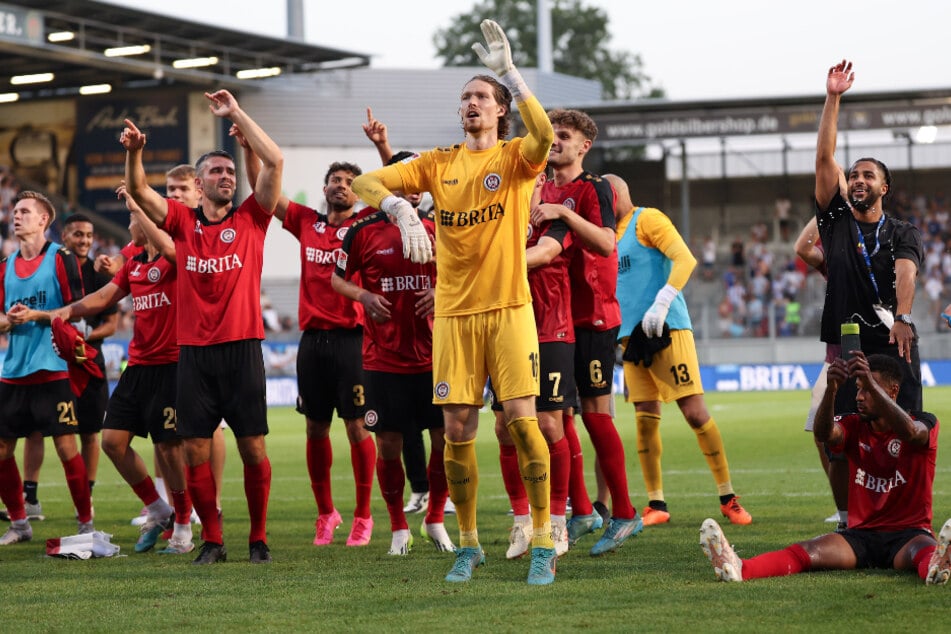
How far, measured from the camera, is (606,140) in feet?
121

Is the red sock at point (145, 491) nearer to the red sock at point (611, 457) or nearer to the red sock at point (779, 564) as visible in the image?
the red sock at point (611, 457)

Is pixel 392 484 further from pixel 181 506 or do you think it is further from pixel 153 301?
pixel 153 301

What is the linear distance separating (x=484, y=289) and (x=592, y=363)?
6.18 feet

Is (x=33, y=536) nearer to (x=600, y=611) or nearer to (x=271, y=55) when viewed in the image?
(x=600, y=611)

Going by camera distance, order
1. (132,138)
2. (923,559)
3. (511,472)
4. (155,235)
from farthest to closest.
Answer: (511,472), (155,235), (132,138), (923,559)

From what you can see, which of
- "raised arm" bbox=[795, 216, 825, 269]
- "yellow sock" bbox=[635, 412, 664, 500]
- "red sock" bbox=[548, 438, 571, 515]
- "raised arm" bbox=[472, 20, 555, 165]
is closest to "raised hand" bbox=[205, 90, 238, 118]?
"raised arm" bbox=[472, 20, 555, 165]

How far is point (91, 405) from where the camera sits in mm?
11117

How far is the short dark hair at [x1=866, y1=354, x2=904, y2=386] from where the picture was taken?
6613 millimetres

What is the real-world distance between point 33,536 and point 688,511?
4927mm

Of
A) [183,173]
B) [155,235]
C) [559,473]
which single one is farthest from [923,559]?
[183,173]

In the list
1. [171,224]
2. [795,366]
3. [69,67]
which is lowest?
[795,366]

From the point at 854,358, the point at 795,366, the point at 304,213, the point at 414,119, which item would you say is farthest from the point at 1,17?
the point at 854,358

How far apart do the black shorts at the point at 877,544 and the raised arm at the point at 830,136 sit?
196 centimetres

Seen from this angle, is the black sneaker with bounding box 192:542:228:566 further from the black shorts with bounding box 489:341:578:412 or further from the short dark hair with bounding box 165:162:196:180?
the short dark hair with bounding box 165:162:196:180
